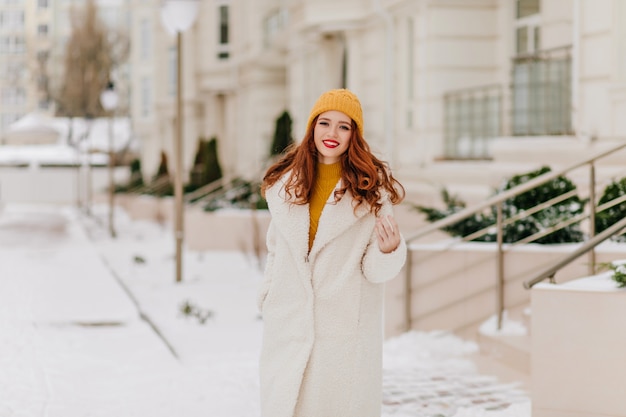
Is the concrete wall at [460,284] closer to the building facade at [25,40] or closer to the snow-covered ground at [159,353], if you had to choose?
the snow-covered ground at [159,353]

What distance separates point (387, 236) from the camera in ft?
14.1

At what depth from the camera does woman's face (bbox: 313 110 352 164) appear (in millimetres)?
4426

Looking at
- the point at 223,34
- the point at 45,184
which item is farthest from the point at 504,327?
the point at 45,184

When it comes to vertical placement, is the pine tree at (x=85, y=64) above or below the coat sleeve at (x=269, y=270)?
above

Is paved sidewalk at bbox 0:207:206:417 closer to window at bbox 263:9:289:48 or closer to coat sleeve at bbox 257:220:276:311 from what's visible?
coat sleeve at bbox 257:220:276:311

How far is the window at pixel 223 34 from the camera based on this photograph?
112ft

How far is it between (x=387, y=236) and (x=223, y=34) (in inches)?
1205

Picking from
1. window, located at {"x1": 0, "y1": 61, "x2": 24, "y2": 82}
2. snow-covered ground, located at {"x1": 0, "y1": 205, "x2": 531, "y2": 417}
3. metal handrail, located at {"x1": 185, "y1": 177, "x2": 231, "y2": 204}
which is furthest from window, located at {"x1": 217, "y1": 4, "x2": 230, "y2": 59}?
window, located at {"x1": 0, "y1": 61, "x2": 24, "y2": 82}

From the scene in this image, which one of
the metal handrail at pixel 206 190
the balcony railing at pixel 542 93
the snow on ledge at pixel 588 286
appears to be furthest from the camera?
the metal handrail at pixel 206 190

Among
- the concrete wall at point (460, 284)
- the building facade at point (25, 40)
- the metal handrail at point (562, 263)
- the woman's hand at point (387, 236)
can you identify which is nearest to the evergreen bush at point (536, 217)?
the concrete wall at point (460, 284)

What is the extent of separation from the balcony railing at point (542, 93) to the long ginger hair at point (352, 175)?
847 centimetres

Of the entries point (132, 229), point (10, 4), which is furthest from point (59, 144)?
point (132, 229)

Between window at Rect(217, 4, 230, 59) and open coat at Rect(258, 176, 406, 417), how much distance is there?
3021 cm

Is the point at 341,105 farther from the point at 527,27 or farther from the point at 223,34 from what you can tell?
the point at 223,34
